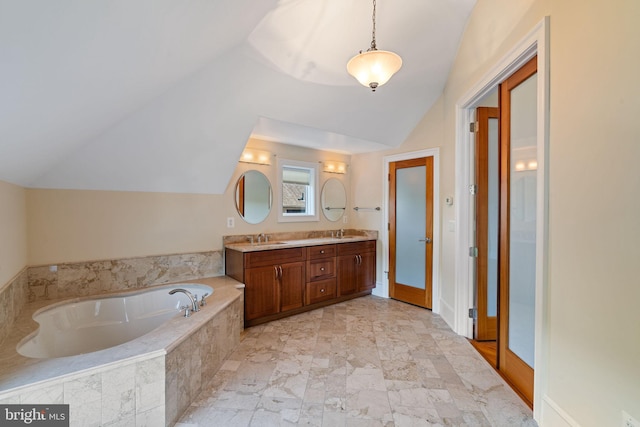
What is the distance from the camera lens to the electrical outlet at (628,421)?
111 centimetres

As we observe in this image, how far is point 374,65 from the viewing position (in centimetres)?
191

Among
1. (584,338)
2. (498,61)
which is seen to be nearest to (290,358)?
(584,338)

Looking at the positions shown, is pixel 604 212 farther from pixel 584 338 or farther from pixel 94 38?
pixel 94 38

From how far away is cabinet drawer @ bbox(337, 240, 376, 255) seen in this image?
397cm

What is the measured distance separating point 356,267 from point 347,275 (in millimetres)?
199

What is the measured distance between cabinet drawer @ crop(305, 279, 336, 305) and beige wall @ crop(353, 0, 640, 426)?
2.43 m

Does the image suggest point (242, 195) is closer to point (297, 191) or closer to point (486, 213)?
point (297, 191)

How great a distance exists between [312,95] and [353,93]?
47 cm

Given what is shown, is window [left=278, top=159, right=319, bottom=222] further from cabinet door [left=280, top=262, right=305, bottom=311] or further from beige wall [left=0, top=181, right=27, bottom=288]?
beige wall [left=0, top=181, right=27, bottom=288]

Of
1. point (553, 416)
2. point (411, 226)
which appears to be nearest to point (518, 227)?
point (553, 416)

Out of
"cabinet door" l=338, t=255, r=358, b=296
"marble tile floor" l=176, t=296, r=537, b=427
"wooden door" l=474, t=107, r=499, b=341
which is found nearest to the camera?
"marble tile floor" l=176, t=296, r=537, b=427

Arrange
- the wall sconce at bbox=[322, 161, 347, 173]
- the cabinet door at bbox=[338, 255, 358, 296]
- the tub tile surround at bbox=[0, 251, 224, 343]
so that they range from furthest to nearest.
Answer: the wall sconce at bbox=[322, 161, 347, 173]
the cabinet door at bbox=[338, 255, 358, 296]
the tub tile surround at bbox=[0, 251, 224, 343]

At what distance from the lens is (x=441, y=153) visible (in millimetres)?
3473

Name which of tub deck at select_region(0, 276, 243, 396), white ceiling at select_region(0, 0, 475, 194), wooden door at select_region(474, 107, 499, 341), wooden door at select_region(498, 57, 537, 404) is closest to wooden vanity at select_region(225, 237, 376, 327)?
tub deck at select_region(0, 276, 243, 396)
